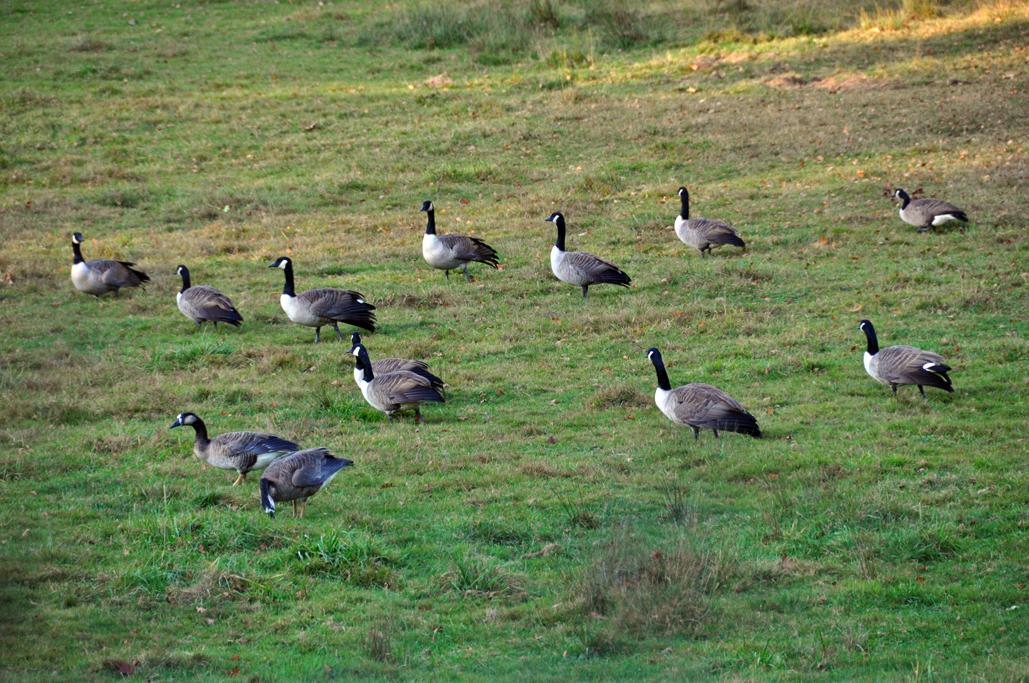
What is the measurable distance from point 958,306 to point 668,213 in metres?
5.62

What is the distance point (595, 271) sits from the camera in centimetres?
1512

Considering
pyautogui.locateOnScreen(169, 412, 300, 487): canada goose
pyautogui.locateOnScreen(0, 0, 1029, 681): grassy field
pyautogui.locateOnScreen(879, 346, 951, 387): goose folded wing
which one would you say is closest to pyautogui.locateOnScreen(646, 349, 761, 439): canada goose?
pyautogui.locateOnScreen(0, 0, 1029, 681): grassy field

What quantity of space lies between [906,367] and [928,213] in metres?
5.85

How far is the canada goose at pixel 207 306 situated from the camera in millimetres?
14508

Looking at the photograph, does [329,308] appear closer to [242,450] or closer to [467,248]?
[467,248]

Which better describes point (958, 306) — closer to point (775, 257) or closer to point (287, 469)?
point (775, 257)

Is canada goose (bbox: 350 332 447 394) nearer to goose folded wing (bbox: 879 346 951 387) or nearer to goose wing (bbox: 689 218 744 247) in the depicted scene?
goose folded wing (bbox: 879 346 951 387)

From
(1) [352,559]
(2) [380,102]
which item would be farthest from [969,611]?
A: (2) [380,102]

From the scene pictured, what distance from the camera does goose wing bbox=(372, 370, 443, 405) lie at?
11516mm

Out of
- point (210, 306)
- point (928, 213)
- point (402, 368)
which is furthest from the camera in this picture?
point (928, 213)

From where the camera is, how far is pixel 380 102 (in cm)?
→ 2541

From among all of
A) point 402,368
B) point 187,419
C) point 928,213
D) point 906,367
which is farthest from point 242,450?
point 928,213

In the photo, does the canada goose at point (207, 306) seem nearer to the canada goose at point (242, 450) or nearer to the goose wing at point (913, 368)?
the canada goose at point (242, 450)

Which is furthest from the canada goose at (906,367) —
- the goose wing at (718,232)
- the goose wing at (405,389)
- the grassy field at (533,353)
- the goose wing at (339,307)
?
the goose wing at (339,307)
